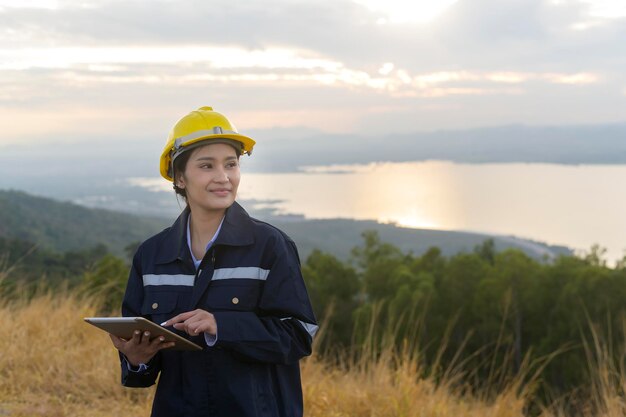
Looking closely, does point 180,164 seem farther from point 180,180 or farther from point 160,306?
point 160,306

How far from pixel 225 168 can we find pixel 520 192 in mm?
69253

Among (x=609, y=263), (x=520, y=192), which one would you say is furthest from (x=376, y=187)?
(x=609, y=263)

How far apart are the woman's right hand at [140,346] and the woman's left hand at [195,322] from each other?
94 mm

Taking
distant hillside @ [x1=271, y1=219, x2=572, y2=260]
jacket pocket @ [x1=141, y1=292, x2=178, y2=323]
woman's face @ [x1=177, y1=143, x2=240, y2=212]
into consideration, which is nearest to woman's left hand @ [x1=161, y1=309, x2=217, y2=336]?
jacket pocket @ [x1=141, y1=292, x2=178, y2=323]

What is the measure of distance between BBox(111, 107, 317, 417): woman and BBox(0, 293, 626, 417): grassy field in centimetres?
194

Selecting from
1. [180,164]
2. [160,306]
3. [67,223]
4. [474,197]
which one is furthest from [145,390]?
[67,223]

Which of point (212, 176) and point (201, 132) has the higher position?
point (201, 132)

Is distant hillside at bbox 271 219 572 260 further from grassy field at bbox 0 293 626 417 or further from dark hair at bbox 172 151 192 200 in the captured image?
dark hair at bbox 172 151 192 200

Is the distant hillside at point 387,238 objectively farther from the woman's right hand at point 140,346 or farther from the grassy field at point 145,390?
the woman's right hand at point 140,346

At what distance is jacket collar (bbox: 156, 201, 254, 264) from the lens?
2.12 meters

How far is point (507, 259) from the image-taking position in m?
33.0

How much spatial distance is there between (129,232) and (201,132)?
6833 centimetres

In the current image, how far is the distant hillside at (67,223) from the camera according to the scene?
59.6 meters

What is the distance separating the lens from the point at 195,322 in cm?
195
